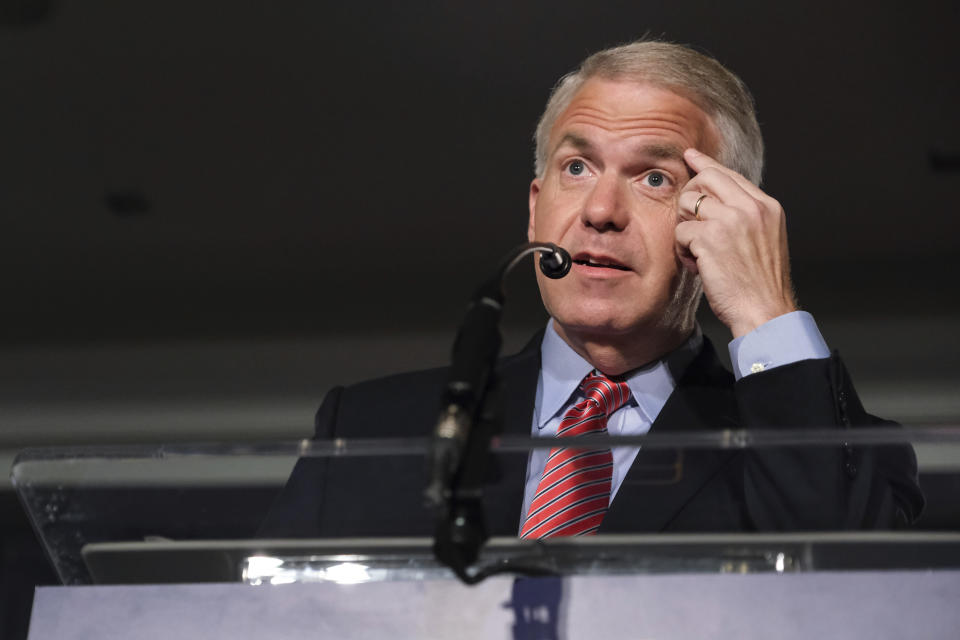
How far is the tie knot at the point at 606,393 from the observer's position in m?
1.28

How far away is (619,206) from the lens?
1401mm

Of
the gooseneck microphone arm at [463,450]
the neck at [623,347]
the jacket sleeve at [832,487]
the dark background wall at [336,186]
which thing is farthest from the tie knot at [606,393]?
the dark background wall at [336,186]

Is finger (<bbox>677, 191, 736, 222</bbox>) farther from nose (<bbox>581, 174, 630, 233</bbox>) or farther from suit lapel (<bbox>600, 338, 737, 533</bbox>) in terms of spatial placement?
suit lapel (<bbox>600, 338, 737, 533</bbox>)

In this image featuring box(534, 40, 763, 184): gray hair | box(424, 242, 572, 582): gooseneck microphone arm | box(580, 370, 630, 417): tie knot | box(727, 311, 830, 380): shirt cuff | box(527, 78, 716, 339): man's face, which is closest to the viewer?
box(424, 242, 572, 582): gooseneck microphone arm

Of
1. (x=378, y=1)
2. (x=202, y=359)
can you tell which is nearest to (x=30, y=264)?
(x=202, y=359)

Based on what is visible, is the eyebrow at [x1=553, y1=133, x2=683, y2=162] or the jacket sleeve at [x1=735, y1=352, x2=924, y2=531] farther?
the eyebrow at [x1=553, y1=133, x2=683, y2=162]

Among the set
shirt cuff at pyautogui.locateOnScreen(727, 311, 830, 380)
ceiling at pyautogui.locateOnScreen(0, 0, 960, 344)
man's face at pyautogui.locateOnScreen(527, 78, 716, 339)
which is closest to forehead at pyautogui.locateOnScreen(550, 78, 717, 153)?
man's face at pyautogui.locateOnScreen(527, 78, 716, 339)

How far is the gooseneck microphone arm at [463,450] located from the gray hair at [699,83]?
0.91 metres

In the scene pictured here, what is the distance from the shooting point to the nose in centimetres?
139

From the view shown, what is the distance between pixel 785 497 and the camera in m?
0.75

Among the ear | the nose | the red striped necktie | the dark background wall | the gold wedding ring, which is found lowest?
the red striped necktie

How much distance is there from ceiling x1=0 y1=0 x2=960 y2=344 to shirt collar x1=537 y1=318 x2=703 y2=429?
1.36 m

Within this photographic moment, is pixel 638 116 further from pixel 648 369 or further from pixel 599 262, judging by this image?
pixel 648 369

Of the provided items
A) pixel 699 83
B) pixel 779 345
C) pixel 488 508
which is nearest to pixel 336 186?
pixel 699 83
